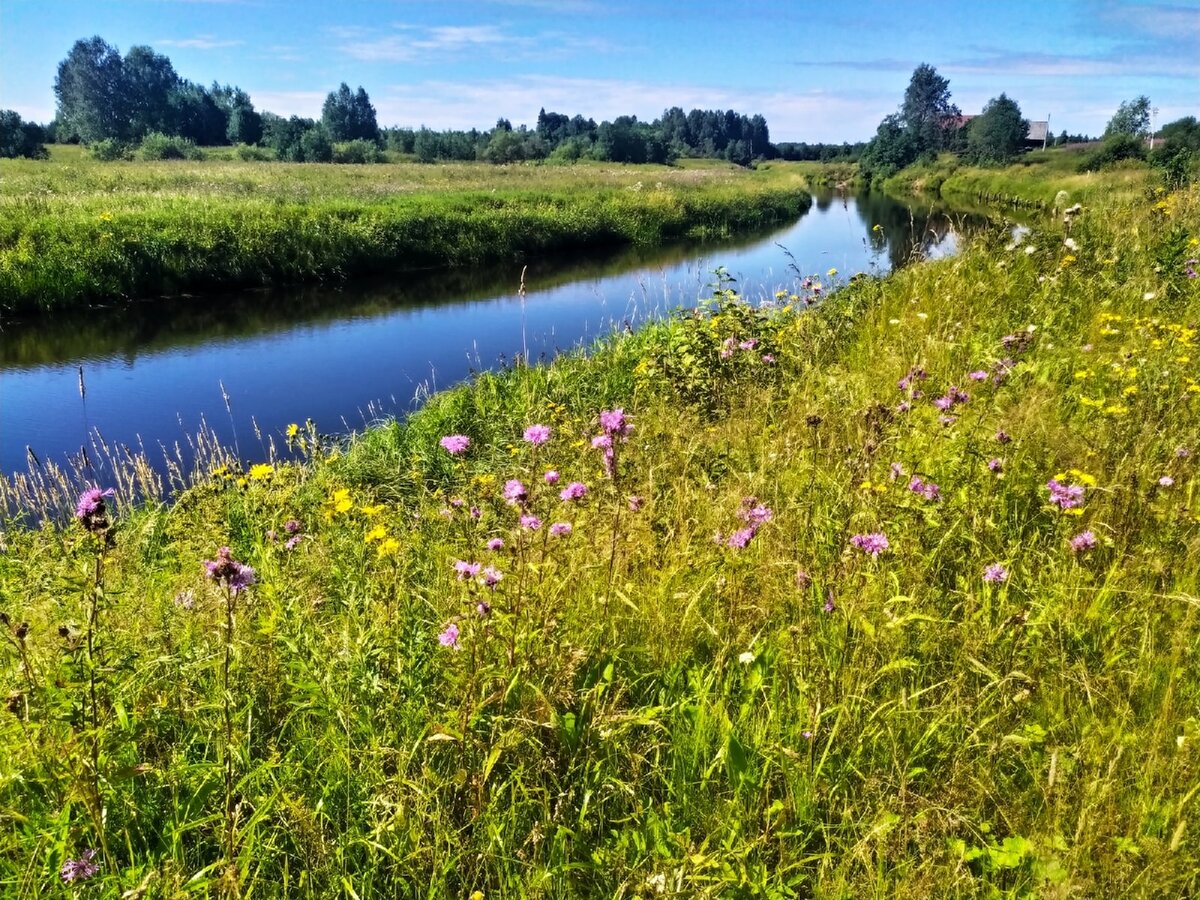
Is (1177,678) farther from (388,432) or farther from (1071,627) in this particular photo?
(388,432)

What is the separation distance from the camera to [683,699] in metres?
1.82

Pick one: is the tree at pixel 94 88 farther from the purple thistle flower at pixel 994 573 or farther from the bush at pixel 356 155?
the purple thistle flower at pixel 994 573

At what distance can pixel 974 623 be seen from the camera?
→ 2037 millimetres

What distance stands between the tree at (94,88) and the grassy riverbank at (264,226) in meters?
59.7

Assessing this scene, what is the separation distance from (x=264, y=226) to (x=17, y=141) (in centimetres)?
3994

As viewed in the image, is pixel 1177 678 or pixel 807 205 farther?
pixel 807 205

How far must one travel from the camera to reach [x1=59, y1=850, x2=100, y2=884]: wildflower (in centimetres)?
128

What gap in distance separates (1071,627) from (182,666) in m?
2.32

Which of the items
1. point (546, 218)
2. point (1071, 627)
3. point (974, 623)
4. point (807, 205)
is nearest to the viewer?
point (1071, 627)

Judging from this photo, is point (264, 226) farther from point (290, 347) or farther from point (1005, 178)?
point (1005, 178)

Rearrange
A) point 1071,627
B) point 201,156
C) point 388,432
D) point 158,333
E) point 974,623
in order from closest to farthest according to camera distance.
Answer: point 1071,627
point 974,623
point 388,432
point 158,333
point 201,156

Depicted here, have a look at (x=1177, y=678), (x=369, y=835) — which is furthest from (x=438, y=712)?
(x=1177, y=678)

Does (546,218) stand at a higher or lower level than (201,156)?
lower

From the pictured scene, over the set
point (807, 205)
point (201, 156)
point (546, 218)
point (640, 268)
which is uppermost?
point (201, 156)
